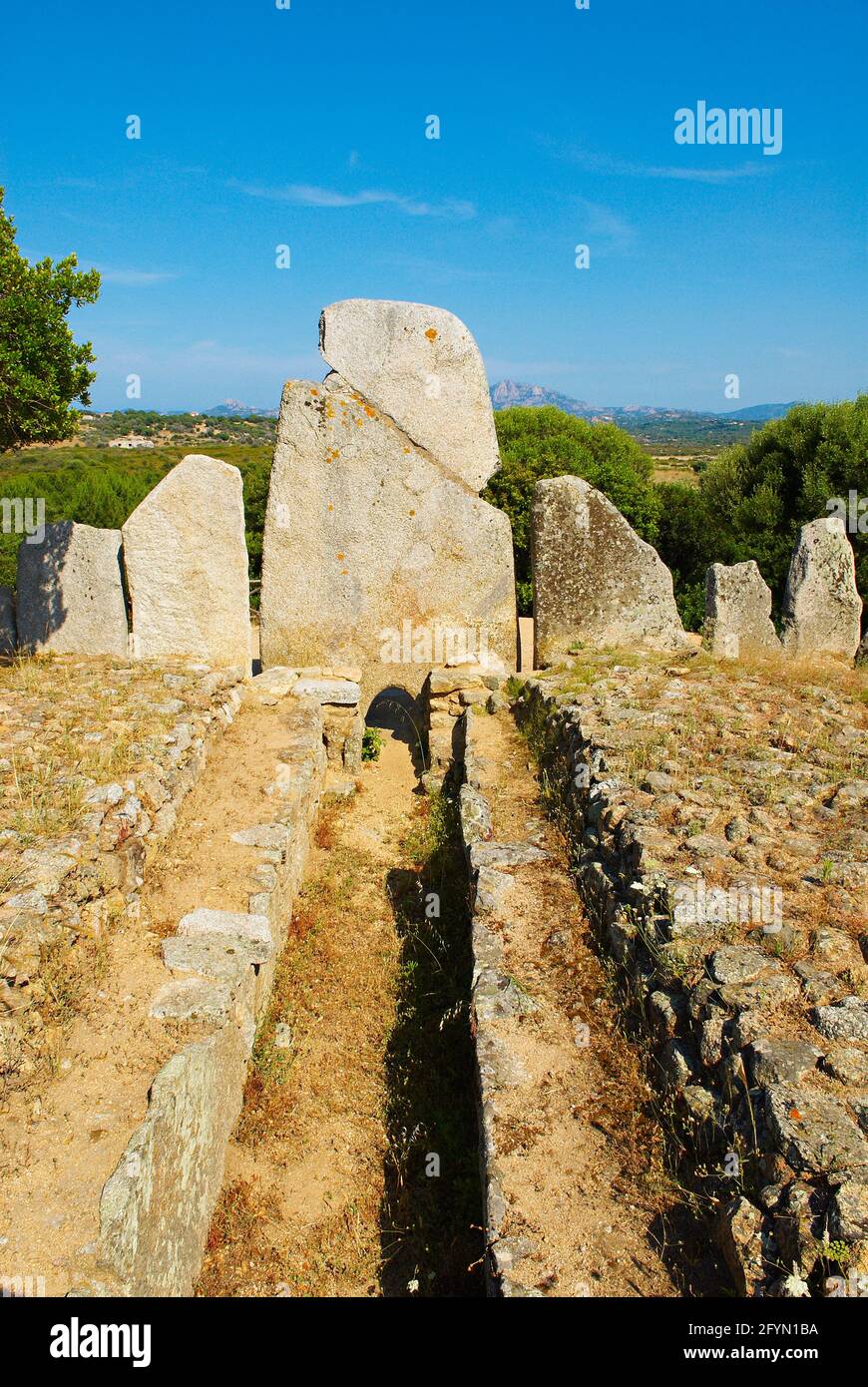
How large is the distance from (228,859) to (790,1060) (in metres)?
3.71

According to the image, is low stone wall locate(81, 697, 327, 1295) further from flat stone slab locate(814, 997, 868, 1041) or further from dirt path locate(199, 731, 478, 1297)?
flat stone slab locate(814, 997, 868, 1041)

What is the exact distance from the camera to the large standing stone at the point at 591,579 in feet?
32.1

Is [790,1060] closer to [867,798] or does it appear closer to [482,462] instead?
[867,798]

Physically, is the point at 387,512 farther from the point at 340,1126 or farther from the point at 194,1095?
the point at 194,1095

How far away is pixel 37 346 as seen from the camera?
25.3 ft

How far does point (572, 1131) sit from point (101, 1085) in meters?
2.00

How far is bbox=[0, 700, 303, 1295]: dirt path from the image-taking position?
3082 millimetres

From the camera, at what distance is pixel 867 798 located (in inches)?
231

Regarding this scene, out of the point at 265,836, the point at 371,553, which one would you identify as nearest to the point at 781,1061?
the point at 265,836

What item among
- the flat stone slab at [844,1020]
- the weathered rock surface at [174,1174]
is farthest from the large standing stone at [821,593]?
the weathered rock surface at [174,1174]

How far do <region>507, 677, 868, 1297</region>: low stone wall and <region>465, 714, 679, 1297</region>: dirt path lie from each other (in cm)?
15

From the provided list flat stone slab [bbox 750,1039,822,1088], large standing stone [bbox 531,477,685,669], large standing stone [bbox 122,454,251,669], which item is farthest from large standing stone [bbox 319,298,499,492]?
flat stone slab [bbox 750,1039,822,1088]
